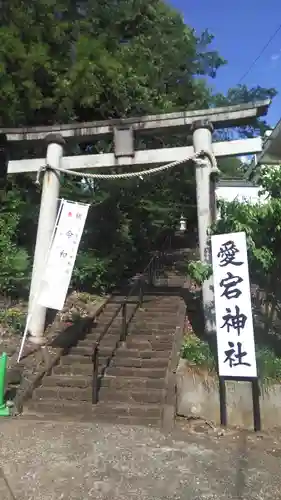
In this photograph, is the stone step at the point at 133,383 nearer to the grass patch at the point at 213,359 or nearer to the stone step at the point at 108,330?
the grass patch at the point at 213,359

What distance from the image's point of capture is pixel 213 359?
6988 mm

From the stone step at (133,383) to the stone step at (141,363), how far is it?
47 centimetres

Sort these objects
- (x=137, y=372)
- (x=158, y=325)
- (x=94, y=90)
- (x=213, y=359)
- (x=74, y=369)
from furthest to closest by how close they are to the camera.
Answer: (x=94, y=90) < (x=158, y=325) < (x=74, y=369) < (x=137, y=372) < (x=213, y=359)

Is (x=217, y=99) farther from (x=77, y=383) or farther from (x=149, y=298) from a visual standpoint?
(x=77, y=383)

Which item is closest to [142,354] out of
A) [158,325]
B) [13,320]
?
[158,325]

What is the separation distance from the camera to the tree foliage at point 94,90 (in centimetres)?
1065

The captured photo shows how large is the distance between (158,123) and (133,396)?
209 inches

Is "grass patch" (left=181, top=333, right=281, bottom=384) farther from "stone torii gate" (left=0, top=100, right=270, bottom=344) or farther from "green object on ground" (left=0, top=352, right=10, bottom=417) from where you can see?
"green object on ground" (left=0, top=352, right=10, bottom=417)

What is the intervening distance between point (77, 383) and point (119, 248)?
5650 millimetres

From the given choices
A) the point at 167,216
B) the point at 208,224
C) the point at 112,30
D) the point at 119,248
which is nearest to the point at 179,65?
the point at 112,30

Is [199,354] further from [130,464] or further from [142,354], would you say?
[130,464]

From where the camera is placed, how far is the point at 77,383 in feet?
23.8

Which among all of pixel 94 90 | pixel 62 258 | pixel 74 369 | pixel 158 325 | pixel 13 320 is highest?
pixel 94 90

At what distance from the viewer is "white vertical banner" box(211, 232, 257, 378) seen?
6102mm
